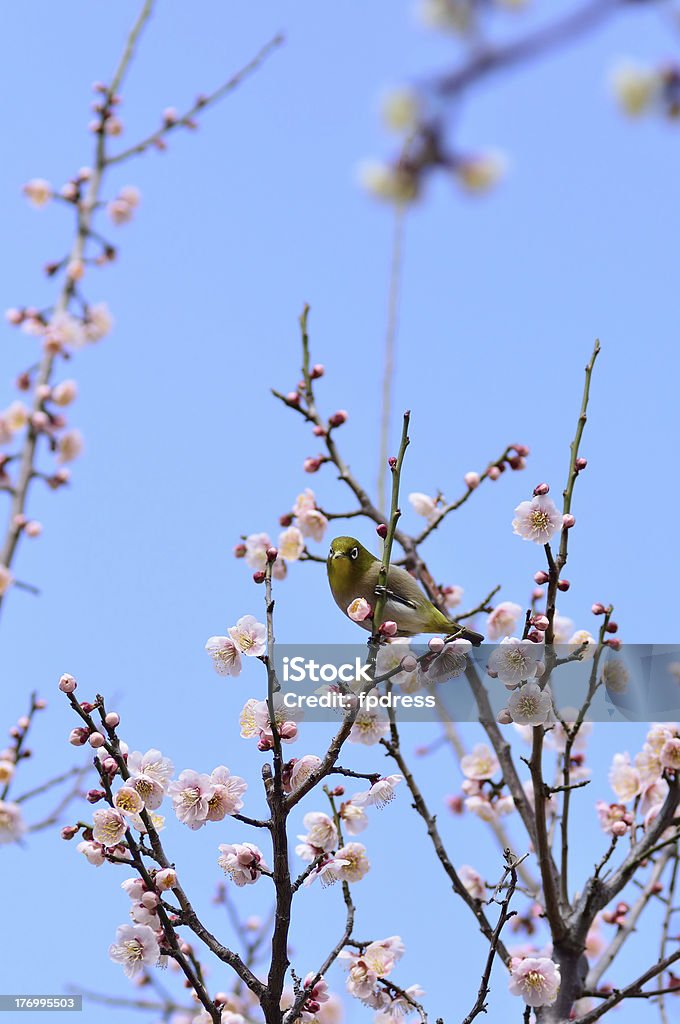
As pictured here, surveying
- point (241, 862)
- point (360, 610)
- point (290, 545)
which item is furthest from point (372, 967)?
point (290, 545)

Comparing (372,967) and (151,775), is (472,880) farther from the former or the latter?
(151,775)

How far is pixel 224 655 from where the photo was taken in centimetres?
248

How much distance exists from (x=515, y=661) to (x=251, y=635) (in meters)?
0.78

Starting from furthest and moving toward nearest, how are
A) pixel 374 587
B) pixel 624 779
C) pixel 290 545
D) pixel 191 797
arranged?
pixel 290 545, pixel 624 779, pixel 374 587, pixel 191 797

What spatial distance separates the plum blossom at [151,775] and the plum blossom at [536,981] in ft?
3.93

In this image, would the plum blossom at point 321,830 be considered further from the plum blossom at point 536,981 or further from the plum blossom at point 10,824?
the plum blossom at point 10,824

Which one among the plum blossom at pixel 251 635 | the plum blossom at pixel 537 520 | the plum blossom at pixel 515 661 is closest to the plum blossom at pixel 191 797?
the plum blossom at pixel 251 635

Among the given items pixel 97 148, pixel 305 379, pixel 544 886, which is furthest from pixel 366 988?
pixel 97 148

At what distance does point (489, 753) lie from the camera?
373 centimetres

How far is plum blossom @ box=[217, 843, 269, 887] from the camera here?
7.68 ft

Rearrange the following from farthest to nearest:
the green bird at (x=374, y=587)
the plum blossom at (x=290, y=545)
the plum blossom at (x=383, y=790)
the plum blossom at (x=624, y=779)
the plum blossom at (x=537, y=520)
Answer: the plum blossom at (x=290, y=545) < the plum blossom at (x=624, y=779) < the green bird at (x=374, y=587) < the plum blossom at (x=537, y=520) < the plum blossom at (x=383, y=790)

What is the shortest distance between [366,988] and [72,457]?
308 centimetres

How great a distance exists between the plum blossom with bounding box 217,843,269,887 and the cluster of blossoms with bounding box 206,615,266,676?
0.45 m

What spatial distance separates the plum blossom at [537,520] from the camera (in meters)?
2.69
